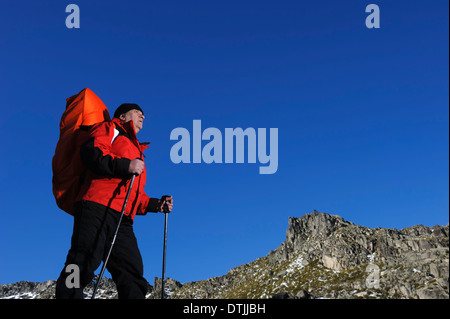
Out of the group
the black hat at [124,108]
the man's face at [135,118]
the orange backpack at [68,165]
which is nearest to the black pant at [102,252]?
the orange backpack at [68,165]

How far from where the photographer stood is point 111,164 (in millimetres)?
6254

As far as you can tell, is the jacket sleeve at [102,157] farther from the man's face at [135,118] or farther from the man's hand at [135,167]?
the man's face at [135,118]

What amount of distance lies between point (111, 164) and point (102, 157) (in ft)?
0.61

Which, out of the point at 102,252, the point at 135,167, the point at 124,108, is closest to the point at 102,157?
the point at 135,167

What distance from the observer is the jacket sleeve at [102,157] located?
611cm

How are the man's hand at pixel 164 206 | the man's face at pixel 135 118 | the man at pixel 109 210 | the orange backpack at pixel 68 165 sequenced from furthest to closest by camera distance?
1. the man's hand at pixel 164 206
2. the man's face at pixel 135 118
3. the orange backpack at pixel 68 165
4. the man at pixel 109 210

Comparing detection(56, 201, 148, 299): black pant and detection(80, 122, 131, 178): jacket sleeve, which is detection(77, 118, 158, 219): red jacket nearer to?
detection(80, 122, 131, 178): jacket sleeve

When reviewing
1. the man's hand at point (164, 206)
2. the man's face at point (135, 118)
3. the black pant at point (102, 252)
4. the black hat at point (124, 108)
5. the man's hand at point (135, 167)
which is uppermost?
the black hat at point (124, 108)

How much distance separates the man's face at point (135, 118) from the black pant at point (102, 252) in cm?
176

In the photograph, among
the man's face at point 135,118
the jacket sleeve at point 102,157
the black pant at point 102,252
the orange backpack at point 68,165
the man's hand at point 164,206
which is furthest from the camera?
the man's hand at point 164,206
